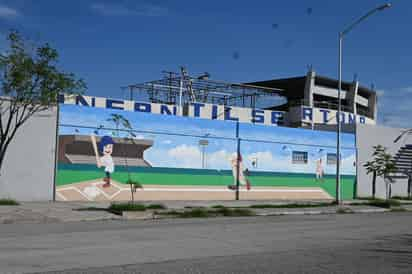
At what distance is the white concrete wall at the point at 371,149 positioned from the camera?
4028 cm

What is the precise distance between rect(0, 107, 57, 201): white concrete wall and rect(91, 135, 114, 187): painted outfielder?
7.19ft

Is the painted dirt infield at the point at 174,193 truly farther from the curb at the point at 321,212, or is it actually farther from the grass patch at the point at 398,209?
the grass patch at the point at 398,209

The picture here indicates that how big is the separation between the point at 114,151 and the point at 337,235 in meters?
14.0

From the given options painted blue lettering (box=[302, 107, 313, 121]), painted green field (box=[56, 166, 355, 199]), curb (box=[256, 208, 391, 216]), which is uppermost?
painted blue lettering (box=[302, 107, 313, 121])

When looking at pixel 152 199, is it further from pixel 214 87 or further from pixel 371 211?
pixel 214 87

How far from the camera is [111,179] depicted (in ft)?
92.0

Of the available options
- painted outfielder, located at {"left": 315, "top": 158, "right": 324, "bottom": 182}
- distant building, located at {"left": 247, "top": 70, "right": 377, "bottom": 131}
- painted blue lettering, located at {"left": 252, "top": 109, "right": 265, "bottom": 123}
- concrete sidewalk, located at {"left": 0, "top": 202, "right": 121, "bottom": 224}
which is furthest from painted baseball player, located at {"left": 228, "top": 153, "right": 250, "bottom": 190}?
distant building, located at {"left": 247, "top": 70, "right": 377, "bottom": 131}

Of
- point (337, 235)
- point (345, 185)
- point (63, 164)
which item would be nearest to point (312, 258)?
point (337, 235)

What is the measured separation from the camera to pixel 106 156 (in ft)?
91.7

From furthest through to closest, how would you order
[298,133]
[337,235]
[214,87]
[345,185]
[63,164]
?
[214,87], [345,185], [298,133], [63,164], [337,235]

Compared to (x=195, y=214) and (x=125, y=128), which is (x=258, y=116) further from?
(x=195, y=214)

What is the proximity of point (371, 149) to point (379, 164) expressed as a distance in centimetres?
154

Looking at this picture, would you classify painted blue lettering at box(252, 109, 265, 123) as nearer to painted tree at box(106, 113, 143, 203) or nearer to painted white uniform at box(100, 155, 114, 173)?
painted tree at box(106, 113, 143, 203)

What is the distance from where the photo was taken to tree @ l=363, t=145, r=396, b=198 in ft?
127
